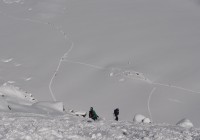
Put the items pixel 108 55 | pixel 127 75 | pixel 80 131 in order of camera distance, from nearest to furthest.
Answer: pixel 80 131 → pixel 127 75 → pixel 108 55

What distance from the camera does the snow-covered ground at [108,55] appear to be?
95.8ft

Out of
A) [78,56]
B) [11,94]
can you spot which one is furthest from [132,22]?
[11,94]

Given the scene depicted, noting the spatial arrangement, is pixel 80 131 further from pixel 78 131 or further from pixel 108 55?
pixel 108 55

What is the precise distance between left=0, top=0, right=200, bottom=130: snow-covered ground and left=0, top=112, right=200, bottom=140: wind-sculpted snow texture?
6.77 meters

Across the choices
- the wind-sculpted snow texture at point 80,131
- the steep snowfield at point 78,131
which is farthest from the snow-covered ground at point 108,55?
the wind-sculpted snow texture at point 80,131

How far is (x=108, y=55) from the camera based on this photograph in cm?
3666

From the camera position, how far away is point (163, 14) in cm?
4953

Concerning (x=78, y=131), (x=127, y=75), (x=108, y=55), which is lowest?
(x=78, y=131)

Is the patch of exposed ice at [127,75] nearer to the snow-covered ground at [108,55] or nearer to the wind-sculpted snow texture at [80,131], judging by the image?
the snow-covered ground at [108,55]

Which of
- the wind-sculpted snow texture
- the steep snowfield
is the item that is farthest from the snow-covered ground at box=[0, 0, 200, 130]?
the wind-sculpted snow texture

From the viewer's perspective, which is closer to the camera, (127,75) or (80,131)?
(80,131)

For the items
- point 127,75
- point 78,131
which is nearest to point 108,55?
point 127,75

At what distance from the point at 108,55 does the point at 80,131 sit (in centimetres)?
2494

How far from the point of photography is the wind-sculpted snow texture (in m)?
11.4
